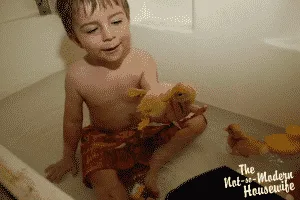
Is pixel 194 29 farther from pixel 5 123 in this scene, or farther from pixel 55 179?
pixel 5 123

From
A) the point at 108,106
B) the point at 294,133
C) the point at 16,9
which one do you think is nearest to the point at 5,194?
the point at 108,106

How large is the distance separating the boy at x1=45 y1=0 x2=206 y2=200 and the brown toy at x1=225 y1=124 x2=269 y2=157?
10 centimetres

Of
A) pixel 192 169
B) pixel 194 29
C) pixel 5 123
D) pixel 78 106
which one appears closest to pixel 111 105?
pixel 78 106

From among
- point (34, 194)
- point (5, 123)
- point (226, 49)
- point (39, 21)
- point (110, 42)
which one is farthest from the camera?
point (39, 21)

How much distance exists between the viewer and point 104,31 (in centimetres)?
76

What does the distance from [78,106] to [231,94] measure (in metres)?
0.52

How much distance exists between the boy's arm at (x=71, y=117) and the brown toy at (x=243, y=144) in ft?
1.49

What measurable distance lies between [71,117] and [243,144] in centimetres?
51

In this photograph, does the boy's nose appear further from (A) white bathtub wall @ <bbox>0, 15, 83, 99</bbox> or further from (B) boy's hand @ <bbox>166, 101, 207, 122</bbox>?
(A) white bathtub wall @ <bbox>0, 15, 83, 99</bbox>

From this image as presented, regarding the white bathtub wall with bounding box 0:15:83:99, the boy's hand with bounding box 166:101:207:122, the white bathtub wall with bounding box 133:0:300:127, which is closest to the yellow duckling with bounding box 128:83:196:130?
the boy's hand with bounding box 166:101:207:122

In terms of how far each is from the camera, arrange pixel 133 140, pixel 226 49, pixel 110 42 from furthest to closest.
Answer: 1. pixel 226 49
2. pixel 133 140
3. pixel 110 42

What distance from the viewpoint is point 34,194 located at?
55 cm

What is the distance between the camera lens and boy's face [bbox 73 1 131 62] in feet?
2.48

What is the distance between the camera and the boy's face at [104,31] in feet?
2.48
